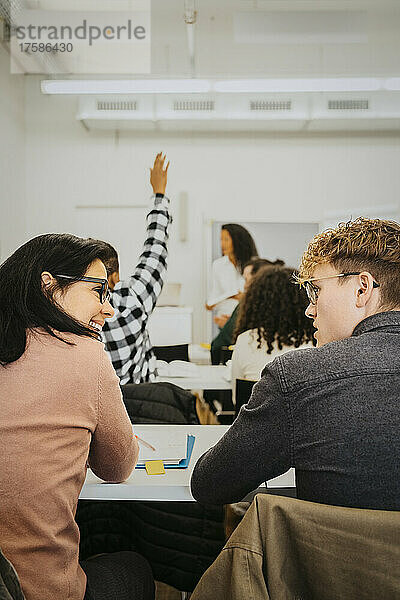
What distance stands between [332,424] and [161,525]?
116cm

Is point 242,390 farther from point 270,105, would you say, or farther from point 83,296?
point 270,105

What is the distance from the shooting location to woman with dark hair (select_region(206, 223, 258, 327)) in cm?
649

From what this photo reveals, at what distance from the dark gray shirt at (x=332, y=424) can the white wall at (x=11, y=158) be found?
538 centimetres

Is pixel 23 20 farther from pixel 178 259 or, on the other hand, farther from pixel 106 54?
pixel 178 259

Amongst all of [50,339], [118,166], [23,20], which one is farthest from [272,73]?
[50,339]

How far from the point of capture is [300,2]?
5.11m

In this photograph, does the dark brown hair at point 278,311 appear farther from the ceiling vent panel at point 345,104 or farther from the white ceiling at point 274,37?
the ceiling vent panel at point 345,104

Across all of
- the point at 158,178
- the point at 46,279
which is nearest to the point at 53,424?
the point at 46,279

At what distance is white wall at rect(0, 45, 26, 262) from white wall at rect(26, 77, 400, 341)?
0.14m

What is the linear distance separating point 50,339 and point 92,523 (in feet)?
3.87

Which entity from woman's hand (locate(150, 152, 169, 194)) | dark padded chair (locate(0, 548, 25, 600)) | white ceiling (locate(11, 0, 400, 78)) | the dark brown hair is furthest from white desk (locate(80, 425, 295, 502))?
white ceiling (locate(11, 0, 400, 78))

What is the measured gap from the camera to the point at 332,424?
1.08 meters

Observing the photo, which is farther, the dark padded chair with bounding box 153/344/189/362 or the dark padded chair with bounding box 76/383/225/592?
the dark padded chair with bounding box 153/344/189/362

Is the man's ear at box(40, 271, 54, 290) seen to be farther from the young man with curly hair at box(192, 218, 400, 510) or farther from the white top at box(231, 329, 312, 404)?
the white top at box(231, 329, 312, 404)
